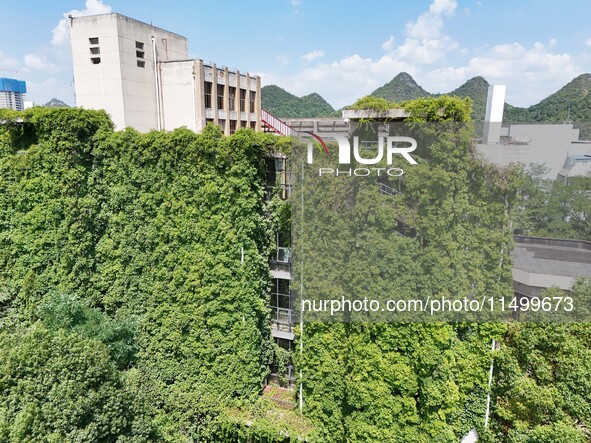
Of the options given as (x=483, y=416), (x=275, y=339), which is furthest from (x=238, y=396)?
(x=483, y=416)

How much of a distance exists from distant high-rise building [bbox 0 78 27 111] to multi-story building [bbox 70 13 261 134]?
983 inches

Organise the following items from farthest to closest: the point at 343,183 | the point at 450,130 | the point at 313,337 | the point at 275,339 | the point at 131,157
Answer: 1. the point at 275,339
2. the point at 131,157
3. the point at 313,337
4. the point at 343,183
5. the point at 450,130

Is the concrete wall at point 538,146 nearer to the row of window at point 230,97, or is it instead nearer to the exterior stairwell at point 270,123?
the row of window at point 230,97

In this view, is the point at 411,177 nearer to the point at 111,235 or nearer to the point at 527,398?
the point at 527,398

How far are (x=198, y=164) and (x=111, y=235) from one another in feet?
15.6

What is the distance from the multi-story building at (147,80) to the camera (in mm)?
22688

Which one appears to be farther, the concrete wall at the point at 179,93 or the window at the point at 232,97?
the window at the point at 232,97

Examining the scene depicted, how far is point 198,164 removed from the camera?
13.3 metres

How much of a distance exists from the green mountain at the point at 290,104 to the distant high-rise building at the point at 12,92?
31.8 meters

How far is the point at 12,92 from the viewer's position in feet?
140

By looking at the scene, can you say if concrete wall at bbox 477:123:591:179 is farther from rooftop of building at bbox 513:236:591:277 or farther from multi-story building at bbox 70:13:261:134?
multi-story building at bbox 70:13:261:134

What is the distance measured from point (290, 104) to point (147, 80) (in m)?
43.6

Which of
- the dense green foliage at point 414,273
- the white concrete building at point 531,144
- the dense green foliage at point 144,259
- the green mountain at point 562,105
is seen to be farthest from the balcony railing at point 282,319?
the green mountain at point 562,105

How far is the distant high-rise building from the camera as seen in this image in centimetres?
4191
